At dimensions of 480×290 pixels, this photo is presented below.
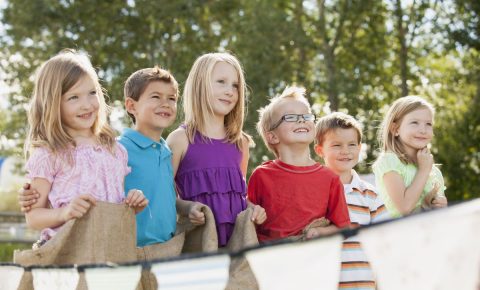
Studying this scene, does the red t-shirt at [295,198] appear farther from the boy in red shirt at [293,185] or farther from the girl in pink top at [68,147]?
the girl in pink top at [68,147]

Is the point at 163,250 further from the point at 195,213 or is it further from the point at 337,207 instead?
the point at 337,207

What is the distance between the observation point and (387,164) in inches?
189

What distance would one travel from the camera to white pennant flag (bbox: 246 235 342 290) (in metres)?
2.42

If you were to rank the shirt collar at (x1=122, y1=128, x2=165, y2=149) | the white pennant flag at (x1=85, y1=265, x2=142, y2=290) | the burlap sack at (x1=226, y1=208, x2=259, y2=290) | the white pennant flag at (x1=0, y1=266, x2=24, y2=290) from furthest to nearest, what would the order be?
the shirt collar at (x1=122, y1=128, x2=165, y2=149)
the burlap sack at (x1=226, y1=208, x2=259, y2=290)
the white pennant flag at (x1=0, y1=266, x2=24, y2=290)
the white pennant flag at (x1=85, y1=265, x2=142, y2=290)

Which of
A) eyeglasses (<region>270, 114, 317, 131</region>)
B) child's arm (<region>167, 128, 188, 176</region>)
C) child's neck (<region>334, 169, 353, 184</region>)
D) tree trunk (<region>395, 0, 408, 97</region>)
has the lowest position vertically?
child's neck (<region>334, 169, 353, 184</region>)

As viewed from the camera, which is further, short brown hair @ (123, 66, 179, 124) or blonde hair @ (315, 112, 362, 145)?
blonde hair @ (315, 112, 362, 145)

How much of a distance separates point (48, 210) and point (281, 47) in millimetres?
21033

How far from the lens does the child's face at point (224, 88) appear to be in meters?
4.38

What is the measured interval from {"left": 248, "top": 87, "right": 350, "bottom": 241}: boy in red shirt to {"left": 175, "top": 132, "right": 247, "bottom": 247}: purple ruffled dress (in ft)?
0.46

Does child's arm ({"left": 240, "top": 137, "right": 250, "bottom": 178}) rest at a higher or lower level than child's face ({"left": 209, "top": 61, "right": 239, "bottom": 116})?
lower

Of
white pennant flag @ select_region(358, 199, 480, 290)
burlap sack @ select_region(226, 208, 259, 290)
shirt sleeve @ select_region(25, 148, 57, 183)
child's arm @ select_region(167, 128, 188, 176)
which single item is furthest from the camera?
child's arm @ select_region(167, 128, 188, 176)

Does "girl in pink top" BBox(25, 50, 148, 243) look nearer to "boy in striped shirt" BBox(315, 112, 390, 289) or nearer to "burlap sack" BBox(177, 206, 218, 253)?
"burlap sack" BBox(177, 206, 218, 253)

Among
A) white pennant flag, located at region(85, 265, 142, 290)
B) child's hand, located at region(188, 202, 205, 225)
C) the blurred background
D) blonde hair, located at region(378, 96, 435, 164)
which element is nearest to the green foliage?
the blurred background

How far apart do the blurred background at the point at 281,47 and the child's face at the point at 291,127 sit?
18.0m
